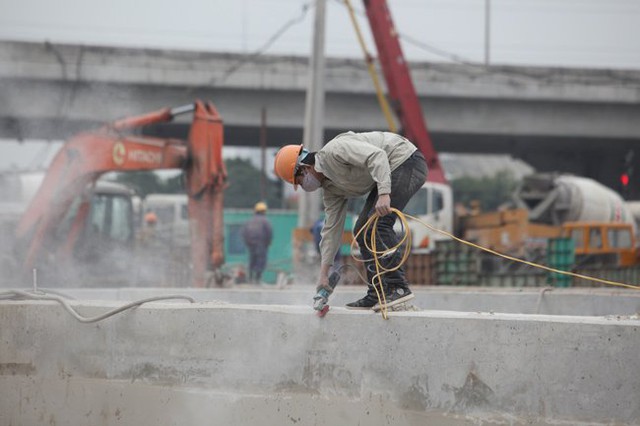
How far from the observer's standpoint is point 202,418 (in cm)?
511

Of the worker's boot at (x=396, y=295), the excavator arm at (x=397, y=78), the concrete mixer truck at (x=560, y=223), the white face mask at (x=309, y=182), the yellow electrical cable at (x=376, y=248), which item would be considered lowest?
the concrete mixer truck at (x=560, y=223)

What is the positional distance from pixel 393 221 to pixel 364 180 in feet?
1.09

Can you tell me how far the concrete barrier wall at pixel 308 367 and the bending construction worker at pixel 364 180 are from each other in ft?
1.74

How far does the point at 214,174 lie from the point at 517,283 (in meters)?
5.69

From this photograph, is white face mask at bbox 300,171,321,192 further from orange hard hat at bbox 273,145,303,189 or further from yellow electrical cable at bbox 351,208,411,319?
yellow electrical cable at bbox 351,208,411,319

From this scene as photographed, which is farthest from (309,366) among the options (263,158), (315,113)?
(263,158)

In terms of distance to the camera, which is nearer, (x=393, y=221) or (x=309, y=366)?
(x=309, y=366)

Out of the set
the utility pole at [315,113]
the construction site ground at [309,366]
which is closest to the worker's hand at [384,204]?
the construction site ground at [309,366]

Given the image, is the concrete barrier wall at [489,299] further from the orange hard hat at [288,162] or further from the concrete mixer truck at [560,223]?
the concrete mixer truck at [560,223]

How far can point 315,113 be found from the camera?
20.1m

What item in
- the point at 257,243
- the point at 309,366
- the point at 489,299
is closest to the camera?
the point at 309,366

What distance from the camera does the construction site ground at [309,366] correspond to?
4.30 m

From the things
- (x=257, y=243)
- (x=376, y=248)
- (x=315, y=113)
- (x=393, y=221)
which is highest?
(x=315, y=113)

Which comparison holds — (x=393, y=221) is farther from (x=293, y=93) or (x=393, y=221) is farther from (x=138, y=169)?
(x=293, y=93)
